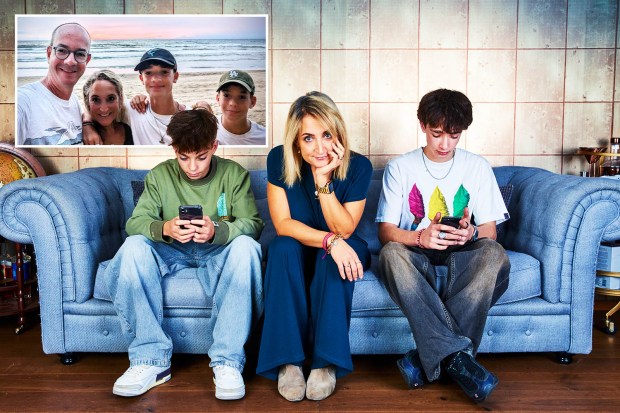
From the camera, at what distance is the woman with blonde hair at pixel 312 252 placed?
2045 mm

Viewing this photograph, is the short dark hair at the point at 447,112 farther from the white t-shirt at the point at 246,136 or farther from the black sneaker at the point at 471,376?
the white t-shirt at the point at 246,136

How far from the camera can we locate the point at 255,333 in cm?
238

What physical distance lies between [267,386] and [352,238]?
0.62 meters

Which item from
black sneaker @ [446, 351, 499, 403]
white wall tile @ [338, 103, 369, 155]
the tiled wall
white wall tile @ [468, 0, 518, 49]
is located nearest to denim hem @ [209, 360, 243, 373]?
black sneaker @ [446, 351, 499, 403]

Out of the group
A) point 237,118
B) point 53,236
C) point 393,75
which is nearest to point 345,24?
point 393,75

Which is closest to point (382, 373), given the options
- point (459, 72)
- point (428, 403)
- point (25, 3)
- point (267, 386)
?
point (428, 403)

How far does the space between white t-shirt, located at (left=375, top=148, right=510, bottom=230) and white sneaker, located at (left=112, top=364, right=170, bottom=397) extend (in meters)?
1.04

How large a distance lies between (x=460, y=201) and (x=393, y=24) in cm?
131

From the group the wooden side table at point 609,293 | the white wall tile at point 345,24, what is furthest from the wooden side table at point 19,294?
the wooden side table at point 609,293

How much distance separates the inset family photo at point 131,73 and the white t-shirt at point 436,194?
1128mm

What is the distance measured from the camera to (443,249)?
2.29 m

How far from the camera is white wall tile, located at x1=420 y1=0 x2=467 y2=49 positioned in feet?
10.9

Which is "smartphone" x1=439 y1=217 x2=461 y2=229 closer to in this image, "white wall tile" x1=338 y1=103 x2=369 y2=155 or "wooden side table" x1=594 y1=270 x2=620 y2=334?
"wooden side table" x1=594 y1=270 x2=620 y2=334

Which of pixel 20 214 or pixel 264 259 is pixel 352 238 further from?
pixel 20 214
